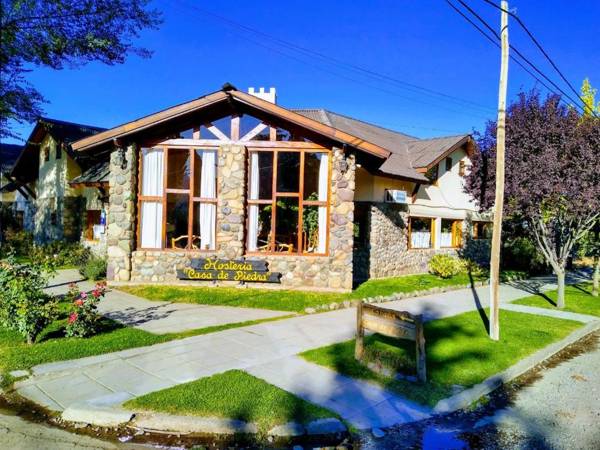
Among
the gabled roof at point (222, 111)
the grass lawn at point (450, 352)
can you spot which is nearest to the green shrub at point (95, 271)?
the gabled roof at point (222, 111)

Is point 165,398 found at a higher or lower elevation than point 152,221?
lower

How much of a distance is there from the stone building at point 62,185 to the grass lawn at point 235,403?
1327cm

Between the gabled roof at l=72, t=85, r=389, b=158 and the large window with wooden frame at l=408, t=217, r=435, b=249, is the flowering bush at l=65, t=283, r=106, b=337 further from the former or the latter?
the large window with wooden frame at l=408, t=217, r=435, b=249

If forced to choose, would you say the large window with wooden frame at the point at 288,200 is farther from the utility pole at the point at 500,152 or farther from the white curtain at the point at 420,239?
the white curtain at the point at 420,239

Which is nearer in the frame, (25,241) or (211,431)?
(211,431)

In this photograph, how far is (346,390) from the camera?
547 cm

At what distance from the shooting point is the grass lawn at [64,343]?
20.5ft

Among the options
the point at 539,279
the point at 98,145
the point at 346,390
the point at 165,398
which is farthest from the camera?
the point at 539,279

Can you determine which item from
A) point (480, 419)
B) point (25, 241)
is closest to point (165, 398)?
point (480, 419)

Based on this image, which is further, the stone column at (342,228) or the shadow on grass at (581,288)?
the shadow on grass at (581,288)

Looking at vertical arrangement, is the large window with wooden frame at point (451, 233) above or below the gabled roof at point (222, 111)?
below

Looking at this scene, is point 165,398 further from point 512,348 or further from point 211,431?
point 512,348

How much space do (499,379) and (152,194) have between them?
33.7ft

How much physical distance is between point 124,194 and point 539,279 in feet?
55.7
